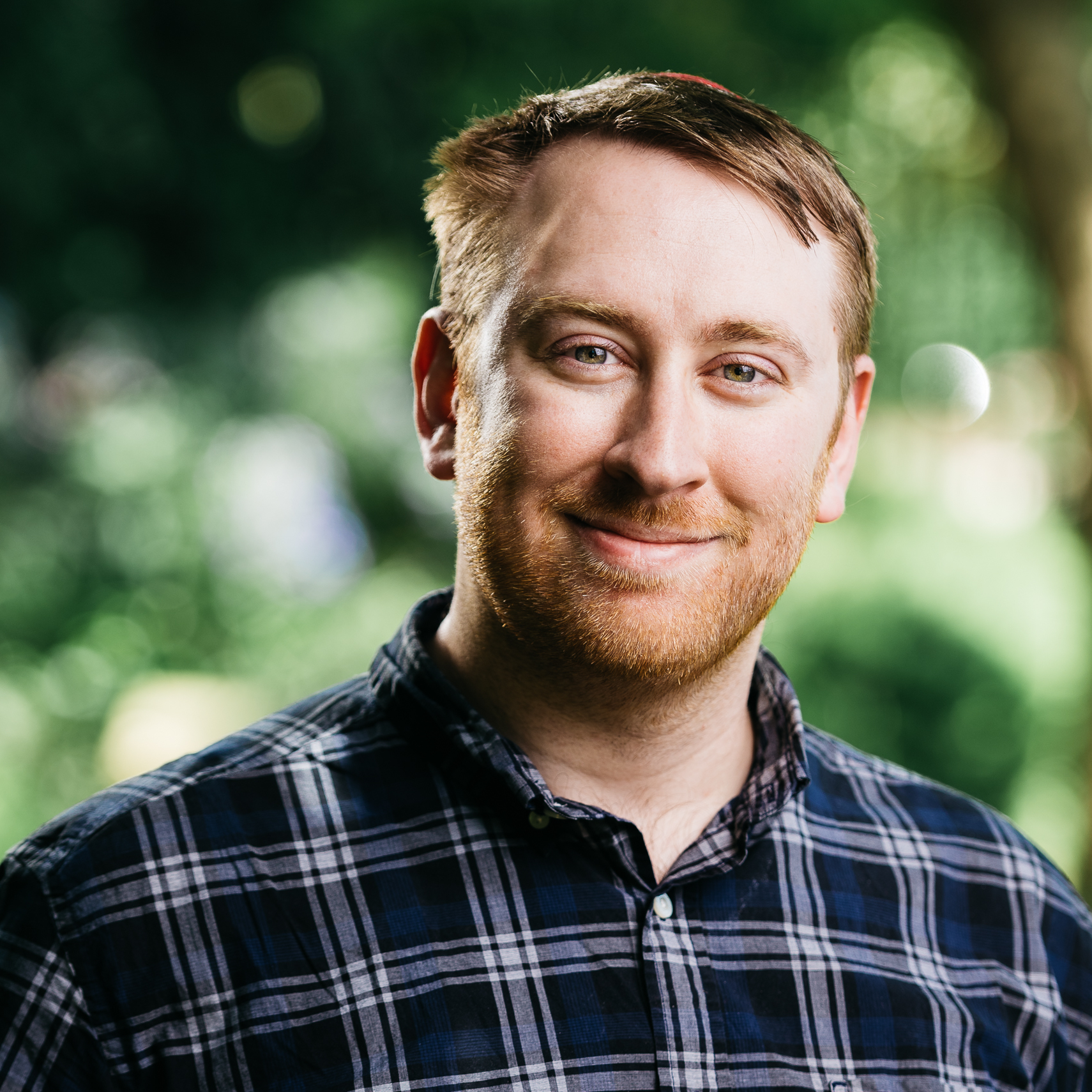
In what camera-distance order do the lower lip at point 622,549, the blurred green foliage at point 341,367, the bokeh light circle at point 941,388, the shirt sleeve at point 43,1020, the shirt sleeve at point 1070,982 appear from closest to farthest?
the shirt sleeve at point 43,1020, the lower lip at point 622,549, the shirt sleeve at point 1070,982, the blurred green foliage at point 341,367, the bokeh light circle at point 941,388

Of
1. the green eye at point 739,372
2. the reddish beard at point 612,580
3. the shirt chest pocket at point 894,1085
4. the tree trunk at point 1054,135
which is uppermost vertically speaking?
the tree trunk at point 1054,135

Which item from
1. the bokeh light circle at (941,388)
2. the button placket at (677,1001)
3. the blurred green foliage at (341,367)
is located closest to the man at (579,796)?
the button placket at (677,1001)

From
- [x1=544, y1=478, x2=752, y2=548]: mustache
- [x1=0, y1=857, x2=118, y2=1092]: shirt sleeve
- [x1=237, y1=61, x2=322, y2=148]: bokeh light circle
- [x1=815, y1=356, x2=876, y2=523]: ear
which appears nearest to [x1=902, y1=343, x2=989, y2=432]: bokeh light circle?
[x1=237, y1=61, x2=322, y2=148]: bokeh light circle

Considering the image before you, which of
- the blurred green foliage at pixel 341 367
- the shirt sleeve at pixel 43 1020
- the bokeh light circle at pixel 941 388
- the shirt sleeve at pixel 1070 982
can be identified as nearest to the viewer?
the shirt sleeve at pixel 43 1020

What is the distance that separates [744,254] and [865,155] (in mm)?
3123

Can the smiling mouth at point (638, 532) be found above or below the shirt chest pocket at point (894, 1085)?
above

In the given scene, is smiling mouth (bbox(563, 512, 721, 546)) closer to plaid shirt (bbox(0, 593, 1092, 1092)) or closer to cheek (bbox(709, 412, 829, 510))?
cheek (bbox(709, 412, 829, 510))

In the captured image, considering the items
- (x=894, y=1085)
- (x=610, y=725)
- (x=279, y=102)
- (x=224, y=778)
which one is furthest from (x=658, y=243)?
(x=279, y=102)

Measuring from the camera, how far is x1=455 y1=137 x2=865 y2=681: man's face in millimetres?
1191

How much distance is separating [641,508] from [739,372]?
19 centimetres

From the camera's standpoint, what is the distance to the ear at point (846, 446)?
142 centimetres

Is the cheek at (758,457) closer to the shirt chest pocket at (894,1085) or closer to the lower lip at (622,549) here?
the lower lip at (622,549)

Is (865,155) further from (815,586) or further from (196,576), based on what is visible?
(196,576)

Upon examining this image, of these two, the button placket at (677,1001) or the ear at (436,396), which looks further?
the ear at (436,396)
